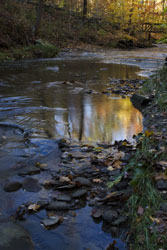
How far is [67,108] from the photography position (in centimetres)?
649

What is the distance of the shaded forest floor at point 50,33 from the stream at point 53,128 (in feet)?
19.1

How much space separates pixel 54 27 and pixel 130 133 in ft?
73.0

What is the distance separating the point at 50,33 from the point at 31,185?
21917 mm

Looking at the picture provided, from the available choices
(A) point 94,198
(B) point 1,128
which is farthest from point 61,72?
(A) point 94,198

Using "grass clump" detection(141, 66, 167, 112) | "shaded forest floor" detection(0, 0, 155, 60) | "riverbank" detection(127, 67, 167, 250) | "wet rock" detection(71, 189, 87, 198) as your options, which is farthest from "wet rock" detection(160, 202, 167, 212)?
"shaded forest floor" detection(0, 0, 155, 60)

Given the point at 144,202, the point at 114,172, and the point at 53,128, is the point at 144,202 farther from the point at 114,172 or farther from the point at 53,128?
the point at 53,128

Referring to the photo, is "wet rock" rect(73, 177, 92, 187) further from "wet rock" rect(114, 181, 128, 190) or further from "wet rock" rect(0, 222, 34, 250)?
"wet rock" rect(0, 222, 34, 250)

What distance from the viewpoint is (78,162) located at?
12.1 ft

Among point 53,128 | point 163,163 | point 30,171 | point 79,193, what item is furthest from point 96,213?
point 53,128

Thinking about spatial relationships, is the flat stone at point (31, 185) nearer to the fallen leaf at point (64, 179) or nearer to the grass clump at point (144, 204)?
the fallen leaf at point (64, 179)

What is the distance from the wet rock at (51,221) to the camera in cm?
240

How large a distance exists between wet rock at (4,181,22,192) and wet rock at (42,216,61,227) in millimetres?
665

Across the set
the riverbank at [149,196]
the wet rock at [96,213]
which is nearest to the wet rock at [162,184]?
the riverbank at [149,196]

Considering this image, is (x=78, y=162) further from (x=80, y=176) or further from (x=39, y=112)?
(x=39, y=112)
